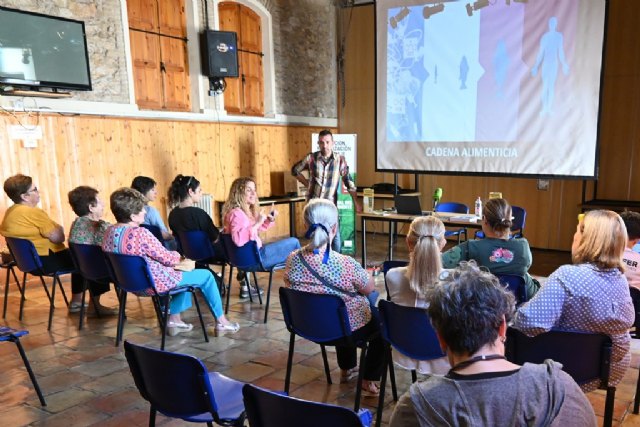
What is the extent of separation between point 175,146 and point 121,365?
4122mm

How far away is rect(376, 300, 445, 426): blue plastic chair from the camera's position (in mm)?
2283

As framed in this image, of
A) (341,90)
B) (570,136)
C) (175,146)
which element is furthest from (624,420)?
(341,90)

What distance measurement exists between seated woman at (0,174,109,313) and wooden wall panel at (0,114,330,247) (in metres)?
1.20

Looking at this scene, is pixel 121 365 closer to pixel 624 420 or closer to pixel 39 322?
pixel 39 322

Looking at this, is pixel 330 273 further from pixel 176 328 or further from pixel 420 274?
pixel 176 328

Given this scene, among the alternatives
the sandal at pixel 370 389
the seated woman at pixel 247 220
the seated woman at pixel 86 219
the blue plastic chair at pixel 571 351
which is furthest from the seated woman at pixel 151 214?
the blue plastic chair at pixel 571 351

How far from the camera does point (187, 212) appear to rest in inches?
179

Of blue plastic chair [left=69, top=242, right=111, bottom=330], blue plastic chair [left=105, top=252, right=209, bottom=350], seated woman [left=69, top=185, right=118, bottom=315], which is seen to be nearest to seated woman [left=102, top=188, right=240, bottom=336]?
blue plastic chair [left=105, top=252, right=209, bottom=350]

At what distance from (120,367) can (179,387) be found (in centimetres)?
184

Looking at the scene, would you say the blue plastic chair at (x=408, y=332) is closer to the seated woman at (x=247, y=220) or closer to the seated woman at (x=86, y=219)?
the seated woman at (x=247, y=220)

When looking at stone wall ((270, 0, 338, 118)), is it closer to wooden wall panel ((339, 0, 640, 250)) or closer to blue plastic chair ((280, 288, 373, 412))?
wooden wall panel ((339, 0, 640, 250))

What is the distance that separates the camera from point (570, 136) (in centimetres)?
553

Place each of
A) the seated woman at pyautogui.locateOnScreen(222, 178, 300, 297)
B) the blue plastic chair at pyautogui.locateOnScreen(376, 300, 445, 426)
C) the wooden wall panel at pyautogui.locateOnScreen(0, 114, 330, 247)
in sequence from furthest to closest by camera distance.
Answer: the wooden wall panel at pyautogui.locateOnScreen(0, 114, 330, 247) → the seated woman at pyautogui.locateOnScreen(222, 178, 300, 297) → the blue plastic chair at pyautogui.locateOnScreen(376, 300, 445, 426)

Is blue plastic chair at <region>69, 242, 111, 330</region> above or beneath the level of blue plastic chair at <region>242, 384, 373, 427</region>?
beneath
